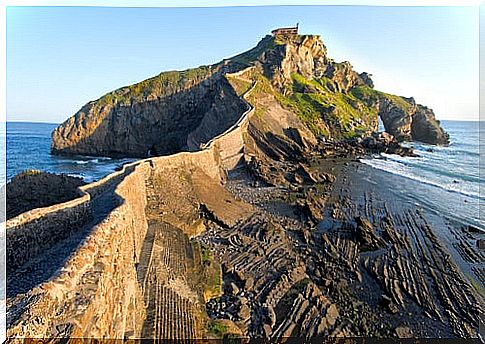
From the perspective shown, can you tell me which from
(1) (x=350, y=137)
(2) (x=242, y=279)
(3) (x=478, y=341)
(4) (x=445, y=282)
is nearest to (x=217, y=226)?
(2) (x=242, y=279)

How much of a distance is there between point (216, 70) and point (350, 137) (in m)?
17.2

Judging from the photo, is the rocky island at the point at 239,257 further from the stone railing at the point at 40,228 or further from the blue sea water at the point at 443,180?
the blue sea water at the point at 443,180

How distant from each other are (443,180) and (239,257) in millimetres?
20041

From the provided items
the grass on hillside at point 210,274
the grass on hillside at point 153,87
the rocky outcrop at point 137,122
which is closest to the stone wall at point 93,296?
the grass on hillside at point 210,274

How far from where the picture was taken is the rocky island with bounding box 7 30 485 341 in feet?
18.5

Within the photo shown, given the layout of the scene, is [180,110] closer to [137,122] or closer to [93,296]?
[137,122]

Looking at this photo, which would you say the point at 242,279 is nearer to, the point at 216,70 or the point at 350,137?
the point at 350,137

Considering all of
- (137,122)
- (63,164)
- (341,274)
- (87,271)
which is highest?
(137,122)

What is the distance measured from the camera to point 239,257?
11875 mm

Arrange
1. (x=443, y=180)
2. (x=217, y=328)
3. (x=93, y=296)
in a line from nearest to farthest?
(x=93, y=296) → (x=217, y=328) → (x=443, y=180)

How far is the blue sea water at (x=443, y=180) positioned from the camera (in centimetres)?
1878

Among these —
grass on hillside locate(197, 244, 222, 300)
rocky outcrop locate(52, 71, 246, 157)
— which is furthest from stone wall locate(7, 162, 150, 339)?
rocky outcrop locate(52, 71, 246, 157)

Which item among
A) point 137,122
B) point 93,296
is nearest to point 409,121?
point 137,122

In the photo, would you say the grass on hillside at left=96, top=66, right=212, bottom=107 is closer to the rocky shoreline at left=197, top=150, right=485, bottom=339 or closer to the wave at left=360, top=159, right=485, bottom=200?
the wave at left=360, top=159, right=485, bottom=200
